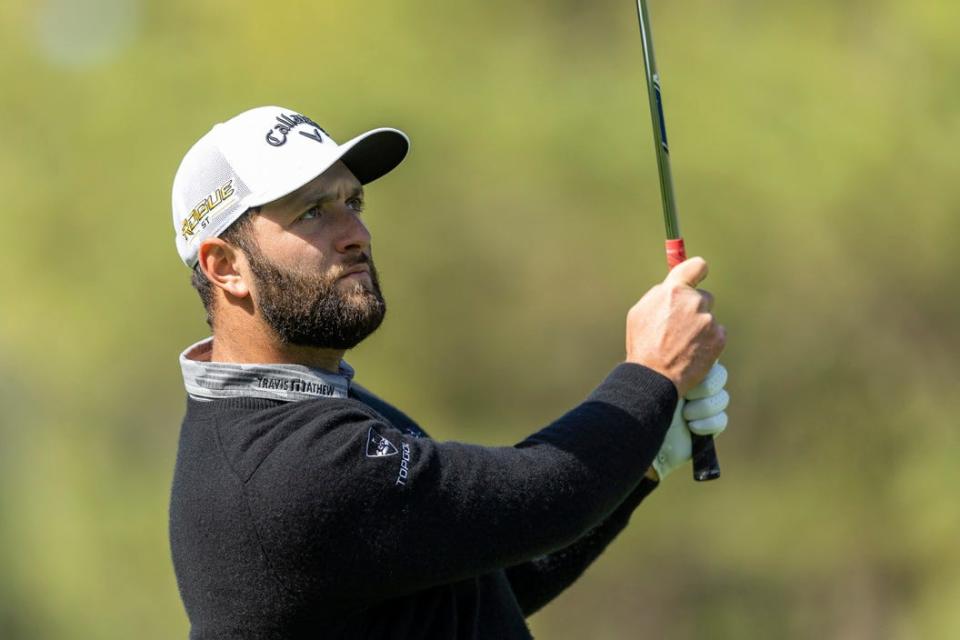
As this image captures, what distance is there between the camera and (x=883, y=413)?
8062 millimetres

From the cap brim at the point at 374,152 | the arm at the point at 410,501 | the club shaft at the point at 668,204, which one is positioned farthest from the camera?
the club shaft at the point at 668,204

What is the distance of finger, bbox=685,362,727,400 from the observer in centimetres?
231

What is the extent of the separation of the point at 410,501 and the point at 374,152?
696mm

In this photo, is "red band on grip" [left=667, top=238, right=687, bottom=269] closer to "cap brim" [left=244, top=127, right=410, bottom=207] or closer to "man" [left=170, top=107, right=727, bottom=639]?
"man" [left=170, top=107, right=727, bottom=639]

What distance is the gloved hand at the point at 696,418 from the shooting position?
91.4 inches

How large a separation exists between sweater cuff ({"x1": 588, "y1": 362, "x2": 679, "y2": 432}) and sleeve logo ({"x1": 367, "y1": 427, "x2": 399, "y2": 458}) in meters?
0.32

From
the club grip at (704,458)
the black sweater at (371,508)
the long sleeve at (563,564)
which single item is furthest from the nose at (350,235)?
the long sleeve at (563,564)

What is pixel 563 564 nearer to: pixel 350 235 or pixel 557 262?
pixel 350 235


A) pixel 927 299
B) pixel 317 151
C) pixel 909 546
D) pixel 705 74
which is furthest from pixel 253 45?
pixel 317 151

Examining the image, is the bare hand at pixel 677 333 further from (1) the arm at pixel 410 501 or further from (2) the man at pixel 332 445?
(1) the arm at pixel 410 501

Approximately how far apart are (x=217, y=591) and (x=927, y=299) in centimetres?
670

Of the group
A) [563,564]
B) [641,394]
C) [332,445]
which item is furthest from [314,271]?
[563,564]

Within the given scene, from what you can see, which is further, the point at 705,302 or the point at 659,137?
the point at 659,137

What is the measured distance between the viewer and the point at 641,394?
2066 millimetres
